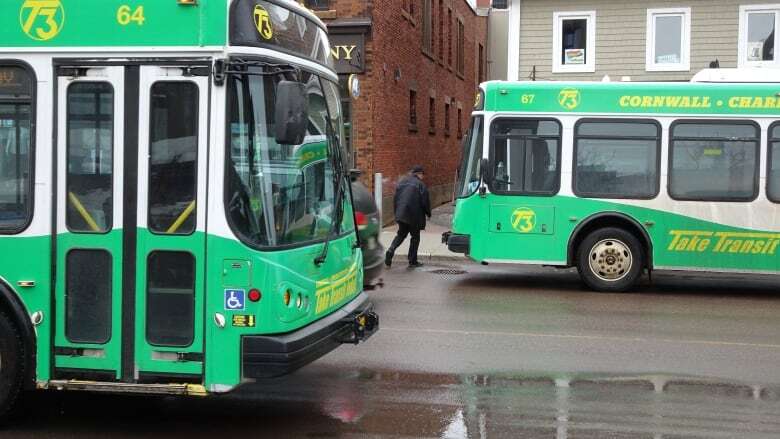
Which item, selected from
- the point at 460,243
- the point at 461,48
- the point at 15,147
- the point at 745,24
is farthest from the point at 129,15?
the point at 461,48

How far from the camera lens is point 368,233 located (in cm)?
1116

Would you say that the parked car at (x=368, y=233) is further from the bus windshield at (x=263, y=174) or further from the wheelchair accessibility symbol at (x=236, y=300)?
the wheelchair accessibility symbol at (x=236, y=300)

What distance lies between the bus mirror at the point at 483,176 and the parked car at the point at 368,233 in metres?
2.29

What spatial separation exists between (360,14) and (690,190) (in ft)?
31.7

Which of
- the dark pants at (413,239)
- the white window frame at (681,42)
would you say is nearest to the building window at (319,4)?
the dark pants at (413,239)

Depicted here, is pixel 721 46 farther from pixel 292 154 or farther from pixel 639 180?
pixel 292 154

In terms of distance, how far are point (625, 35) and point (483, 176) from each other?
417 inches

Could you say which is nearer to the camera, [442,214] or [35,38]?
[35,38]

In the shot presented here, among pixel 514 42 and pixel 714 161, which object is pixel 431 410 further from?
pixel 514 42

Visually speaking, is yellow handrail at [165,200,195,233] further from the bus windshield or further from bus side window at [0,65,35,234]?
bus side window at [0,65,35,234]

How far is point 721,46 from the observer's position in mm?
21734

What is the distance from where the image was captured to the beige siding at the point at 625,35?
71.2 ft

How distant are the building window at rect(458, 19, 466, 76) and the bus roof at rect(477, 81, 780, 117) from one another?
20.6m

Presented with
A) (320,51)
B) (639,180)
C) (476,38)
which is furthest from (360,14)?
(476,38)
